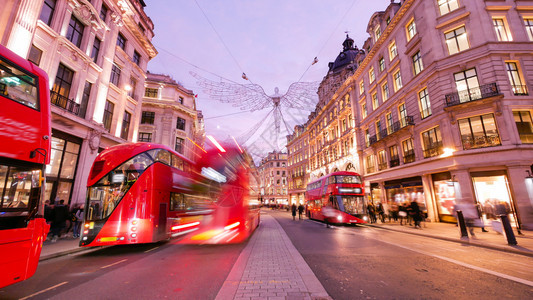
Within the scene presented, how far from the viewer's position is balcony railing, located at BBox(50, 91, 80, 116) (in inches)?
441

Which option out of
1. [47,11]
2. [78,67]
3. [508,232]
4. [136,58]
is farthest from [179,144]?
[508,232]

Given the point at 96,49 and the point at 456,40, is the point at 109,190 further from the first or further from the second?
the point at 456,40

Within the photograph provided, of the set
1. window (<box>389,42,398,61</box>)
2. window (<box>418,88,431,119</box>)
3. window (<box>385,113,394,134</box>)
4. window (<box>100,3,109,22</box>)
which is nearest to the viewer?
window (<box>100,3,109,22</box>)

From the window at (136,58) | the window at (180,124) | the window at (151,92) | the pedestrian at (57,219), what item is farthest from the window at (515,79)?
the window at (151,92)

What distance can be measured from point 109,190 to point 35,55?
32.2 ft

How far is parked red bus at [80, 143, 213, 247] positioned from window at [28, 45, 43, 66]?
25.7ft

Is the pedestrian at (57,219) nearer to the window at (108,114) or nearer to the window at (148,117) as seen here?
the window at (108,114)

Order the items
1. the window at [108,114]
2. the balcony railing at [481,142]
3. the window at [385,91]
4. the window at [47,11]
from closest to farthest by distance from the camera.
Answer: the window at [47,11], the balcony railing at [481,142], the window at [108,114], the window at [385,91]

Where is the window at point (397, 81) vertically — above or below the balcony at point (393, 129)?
above

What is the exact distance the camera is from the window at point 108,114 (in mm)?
15500

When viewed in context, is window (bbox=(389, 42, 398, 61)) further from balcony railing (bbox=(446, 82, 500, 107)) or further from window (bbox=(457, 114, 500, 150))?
window (bbox=(457, 114, 500, 150))

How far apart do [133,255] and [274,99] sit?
7.65 m

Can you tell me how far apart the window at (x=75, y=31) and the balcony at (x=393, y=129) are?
85.1 ft

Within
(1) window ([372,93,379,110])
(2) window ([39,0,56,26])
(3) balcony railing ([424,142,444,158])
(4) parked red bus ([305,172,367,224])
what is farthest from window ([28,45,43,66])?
(1) window ([372,93,379,110])
